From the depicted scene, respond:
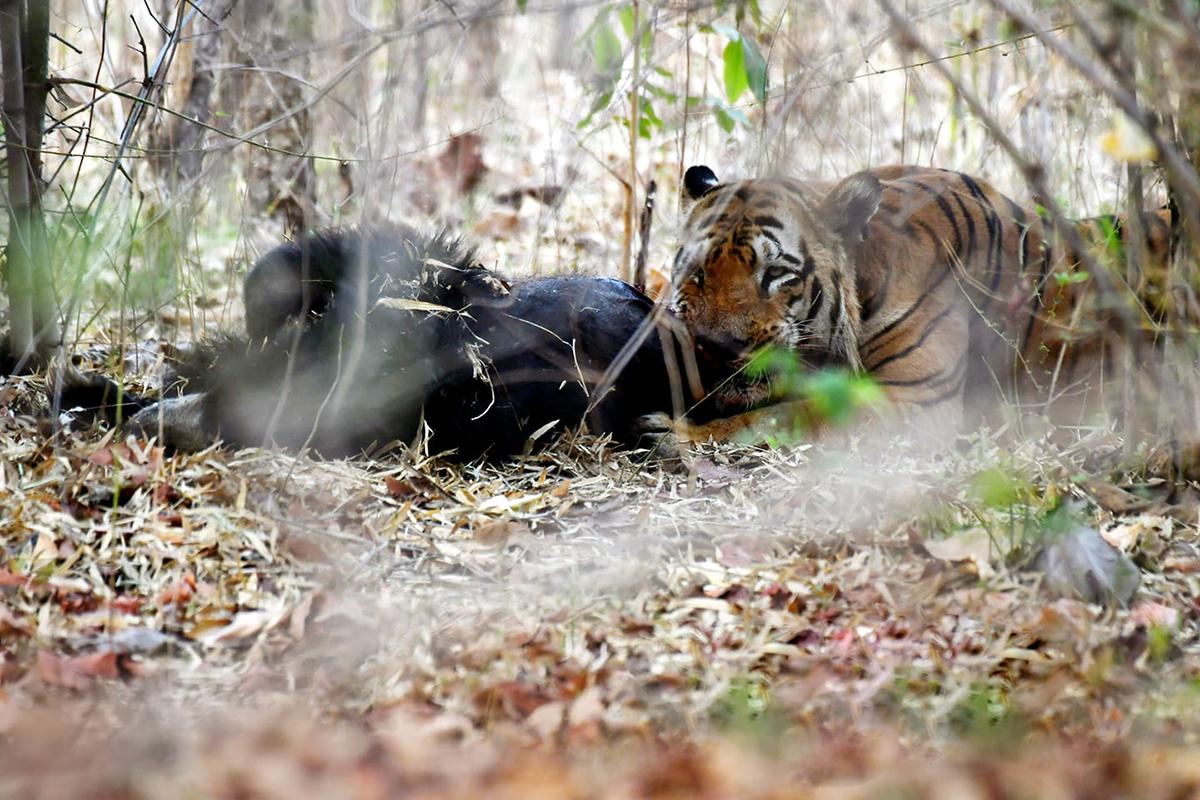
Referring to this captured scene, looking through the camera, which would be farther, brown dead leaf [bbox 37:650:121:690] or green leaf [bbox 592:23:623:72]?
green leaf [bbox 592:23:623:72]

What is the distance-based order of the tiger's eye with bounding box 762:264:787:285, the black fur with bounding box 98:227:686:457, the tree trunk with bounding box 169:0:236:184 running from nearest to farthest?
the black fur with bounding box 98:227:686:457 → the tiger's eye with bounding box 762:264:787:285 → the tree trunk with bounding box 169:0:236:184

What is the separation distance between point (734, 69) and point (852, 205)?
2.26 ft

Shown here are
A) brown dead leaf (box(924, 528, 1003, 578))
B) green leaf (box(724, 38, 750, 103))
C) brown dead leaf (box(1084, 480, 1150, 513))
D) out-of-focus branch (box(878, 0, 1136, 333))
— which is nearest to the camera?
out-of-focus branch (box(878, 0, 1136, 333))

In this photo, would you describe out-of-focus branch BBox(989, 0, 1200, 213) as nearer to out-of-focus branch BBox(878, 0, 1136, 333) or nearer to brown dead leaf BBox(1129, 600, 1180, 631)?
out-of-focus branch BBox(878, 0, 1136, 333)

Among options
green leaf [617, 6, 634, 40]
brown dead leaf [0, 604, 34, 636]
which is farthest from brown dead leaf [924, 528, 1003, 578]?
green leaf [617, 6, 634, 40]

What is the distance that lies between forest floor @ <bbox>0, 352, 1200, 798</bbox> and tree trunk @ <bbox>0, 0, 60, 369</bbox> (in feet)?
1.44

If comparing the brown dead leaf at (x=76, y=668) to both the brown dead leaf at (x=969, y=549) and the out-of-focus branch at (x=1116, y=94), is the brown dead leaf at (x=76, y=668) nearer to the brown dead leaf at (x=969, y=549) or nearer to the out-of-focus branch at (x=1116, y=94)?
the brown dead leaf at (x=969, y=549)

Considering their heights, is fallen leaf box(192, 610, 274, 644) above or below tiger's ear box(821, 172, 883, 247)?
below

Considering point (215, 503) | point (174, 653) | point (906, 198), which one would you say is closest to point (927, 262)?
point (906, 198)

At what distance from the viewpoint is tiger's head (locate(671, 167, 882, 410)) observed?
4.43 m

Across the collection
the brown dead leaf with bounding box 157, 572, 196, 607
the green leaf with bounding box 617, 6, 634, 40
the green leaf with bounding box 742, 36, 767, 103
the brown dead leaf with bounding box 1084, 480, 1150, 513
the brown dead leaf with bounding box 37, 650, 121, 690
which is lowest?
the brown dead leaf with bounding box 37, 650, 121, 690

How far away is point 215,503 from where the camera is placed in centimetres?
345

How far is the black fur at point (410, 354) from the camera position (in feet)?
12.9

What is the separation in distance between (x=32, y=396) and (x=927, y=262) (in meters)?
3.34
